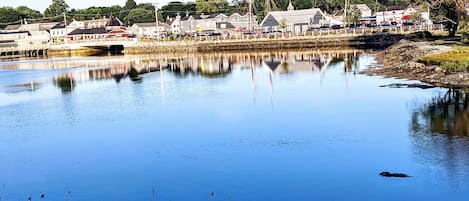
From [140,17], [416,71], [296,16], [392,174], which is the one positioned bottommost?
[392,174]

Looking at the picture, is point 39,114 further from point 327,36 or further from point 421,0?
point 327,36

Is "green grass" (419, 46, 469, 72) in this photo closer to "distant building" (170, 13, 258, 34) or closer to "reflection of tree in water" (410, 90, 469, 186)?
"reflection of tree in water" (410, 90, 469, 186)

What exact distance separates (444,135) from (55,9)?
141301 millimetres

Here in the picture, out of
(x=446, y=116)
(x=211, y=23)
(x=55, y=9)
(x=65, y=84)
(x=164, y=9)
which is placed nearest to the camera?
(x=446, y=116)

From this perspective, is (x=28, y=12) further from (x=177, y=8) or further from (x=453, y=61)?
(x=453, y=61)

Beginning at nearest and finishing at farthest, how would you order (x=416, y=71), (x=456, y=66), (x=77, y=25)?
1. (x=456, y=66)
2. (x=416, y=71)
3. (x=77, y=25)

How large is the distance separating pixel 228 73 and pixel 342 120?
20.9m

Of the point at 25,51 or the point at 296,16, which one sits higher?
the point at 296,16

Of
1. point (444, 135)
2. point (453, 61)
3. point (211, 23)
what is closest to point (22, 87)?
point (453, 61)

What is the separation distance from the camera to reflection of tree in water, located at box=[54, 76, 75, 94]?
1267 inches

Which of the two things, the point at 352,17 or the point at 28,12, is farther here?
the point at 28,12

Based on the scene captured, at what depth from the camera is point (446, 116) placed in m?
17.6

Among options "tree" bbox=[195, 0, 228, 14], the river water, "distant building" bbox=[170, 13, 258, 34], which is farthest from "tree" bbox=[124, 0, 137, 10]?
the river water

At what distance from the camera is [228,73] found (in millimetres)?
38312
